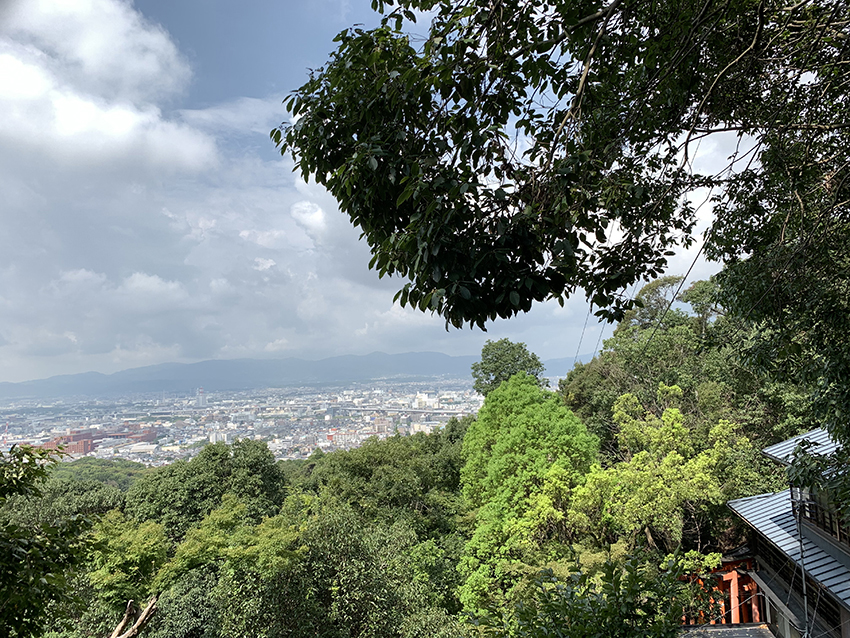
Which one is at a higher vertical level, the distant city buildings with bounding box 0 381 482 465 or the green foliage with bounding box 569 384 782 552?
the green foliage with bounding box 569 384 782 552

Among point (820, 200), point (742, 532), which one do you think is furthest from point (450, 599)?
point (820, 200)

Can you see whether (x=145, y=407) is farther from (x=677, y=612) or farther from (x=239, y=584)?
(x=677, y=612)

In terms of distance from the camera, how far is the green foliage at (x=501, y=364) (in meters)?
20.7

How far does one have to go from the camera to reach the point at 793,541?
6.53 metres

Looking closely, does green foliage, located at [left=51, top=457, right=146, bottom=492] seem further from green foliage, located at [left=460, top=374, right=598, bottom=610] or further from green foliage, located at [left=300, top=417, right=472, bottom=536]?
green foliage, located at [left=460, top=374, right=598, bottom=610]

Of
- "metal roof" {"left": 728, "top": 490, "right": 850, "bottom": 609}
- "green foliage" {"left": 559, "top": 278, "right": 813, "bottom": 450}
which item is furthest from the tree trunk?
"green foliage" {"left": 559, "top": 278, "right": 813, "bottom": 450}

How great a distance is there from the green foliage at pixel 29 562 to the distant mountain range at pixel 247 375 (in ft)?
352

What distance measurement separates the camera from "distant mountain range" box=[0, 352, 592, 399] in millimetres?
119500

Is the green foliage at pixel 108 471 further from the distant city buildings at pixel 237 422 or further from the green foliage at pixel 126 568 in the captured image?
the green foliage at pixel 126 568

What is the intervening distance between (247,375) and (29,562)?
15880 cm

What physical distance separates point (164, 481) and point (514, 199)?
16.9m

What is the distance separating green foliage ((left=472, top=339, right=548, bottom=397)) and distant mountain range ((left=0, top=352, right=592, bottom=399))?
89.0 metres

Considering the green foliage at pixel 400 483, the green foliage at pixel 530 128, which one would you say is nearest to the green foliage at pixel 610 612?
the green foliage at pixel 530 128

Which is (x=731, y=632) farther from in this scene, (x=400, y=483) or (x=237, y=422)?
(x=237, y=422)
